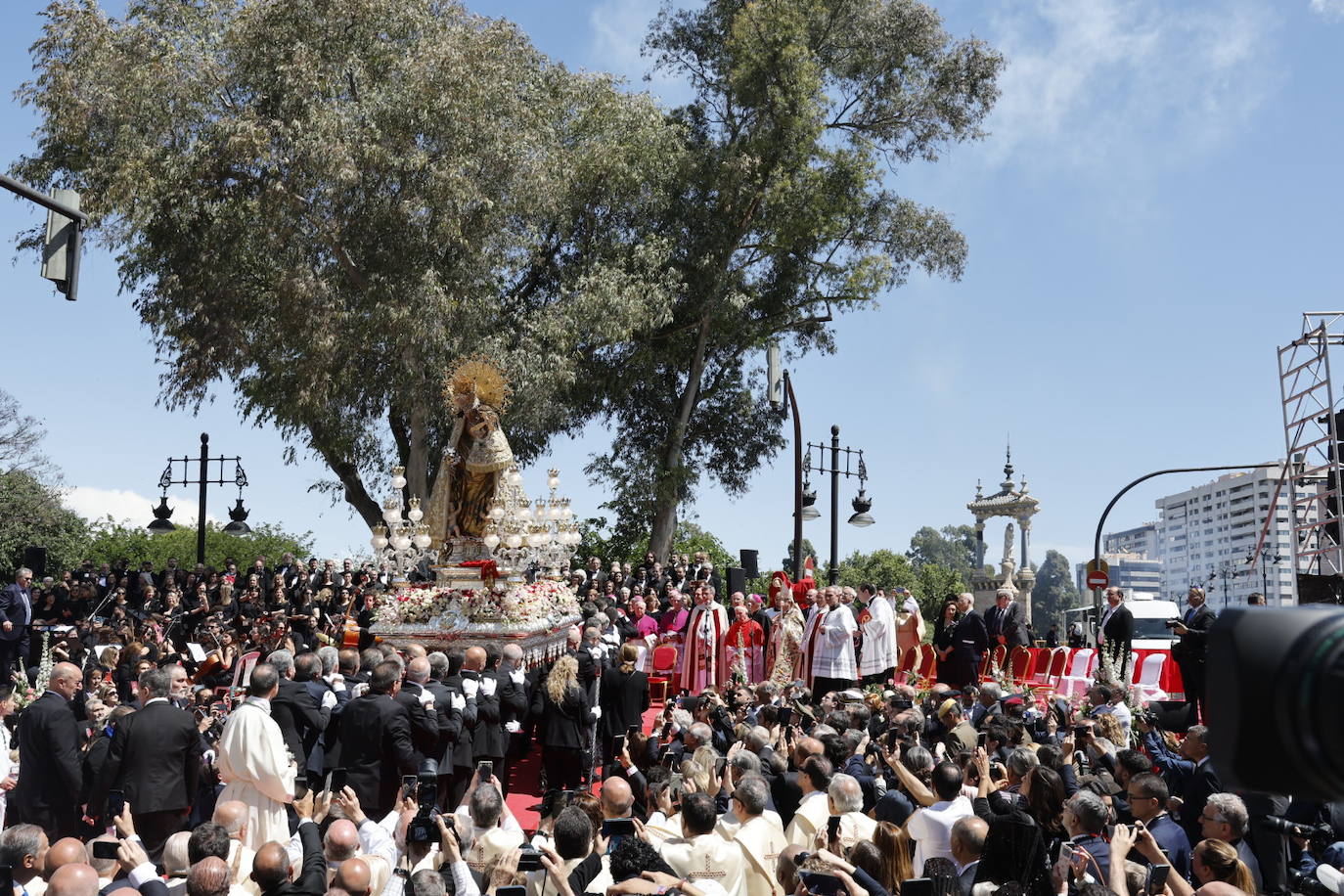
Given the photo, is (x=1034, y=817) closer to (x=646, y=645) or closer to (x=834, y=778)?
(x=834, y=778)

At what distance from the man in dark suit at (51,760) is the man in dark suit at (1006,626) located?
12.2m

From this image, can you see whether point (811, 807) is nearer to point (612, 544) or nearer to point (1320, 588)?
point (1320, 588)

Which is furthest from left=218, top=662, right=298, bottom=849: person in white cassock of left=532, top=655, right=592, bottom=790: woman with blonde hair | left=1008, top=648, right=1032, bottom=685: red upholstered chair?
left=1008, top=648, right=1032, bottom=685: red upholstered chair

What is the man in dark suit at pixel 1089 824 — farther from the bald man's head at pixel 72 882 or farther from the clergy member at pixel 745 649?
the clergy member at pixel 745 649

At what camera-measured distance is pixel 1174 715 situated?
40.6ft

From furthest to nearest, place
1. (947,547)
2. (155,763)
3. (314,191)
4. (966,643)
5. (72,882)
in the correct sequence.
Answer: (947,547) → (314,191) → (966,643) → (155,763) → (72,882)

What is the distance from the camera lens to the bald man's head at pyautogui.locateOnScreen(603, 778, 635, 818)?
6547mm

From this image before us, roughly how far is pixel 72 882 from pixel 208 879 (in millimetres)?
526

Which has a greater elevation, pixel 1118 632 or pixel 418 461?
pixel 418 461

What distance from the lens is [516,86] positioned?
1147 inches

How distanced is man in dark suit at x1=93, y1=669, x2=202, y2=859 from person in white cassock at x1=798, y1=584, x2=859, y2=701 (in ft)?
30.8

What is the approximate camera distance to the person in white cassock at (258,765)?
824 centimetres

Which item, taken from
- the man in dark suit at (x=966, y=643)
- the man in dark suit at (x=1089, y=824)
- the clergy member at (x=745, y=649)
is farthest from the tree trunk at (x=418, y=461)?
the man in dark suit at (x=1089, y=824)

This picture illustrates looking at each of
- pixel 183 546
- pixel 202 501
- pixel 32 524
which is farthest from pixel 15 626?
pixel 183 546
